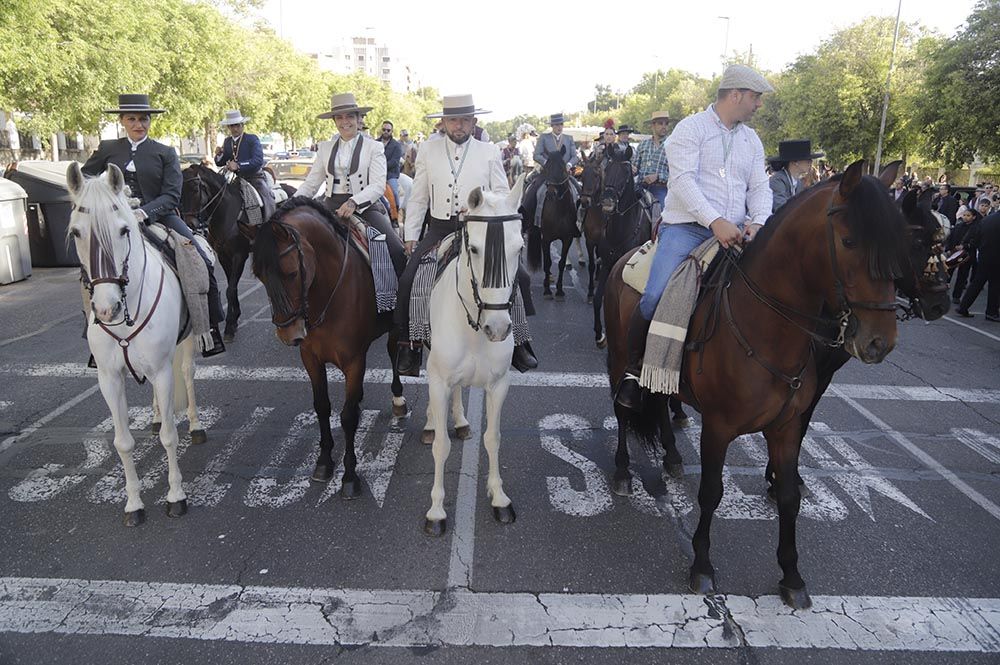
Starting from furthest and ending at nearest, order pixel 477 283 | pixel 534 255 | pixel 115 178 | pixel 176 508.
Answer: pixel 534 255 < pixel 176 508 < pixel 115 178 < pixel 477 283

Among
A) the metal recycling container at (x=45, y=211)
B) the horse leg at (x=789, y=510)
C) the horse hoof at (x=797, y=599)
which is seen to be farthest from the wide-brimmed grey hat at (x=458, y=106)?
the metal recycling container at (x=45, y=211)

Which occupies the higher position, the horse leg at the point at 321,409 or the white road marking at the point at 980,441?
the horse leg at the point at 321,409

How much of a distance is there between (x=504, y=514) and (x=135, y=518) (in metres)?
2.61

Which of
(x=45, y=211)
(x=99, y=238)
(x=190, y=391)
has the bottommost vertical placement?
(x=190, y=391)

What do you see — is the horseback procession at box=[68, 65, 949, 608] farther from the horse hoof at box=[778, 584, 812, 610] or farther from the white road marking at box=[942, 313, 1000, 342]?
the white road marking at box=[942, 313, 1000, 342]

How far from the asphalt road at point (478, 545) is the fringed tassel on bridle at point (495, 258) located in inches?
73.3

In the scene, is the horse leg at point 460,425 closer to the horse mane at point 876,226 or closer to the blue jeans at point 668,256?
the blue jeans at point 668,256

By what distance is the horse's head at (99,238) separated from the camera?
4156mm

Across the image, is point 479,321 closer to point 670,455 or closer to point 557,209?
point 670,455

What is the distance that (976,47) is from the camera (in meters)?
23.0

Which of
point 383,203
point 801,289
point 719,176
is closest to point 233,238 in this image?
point 383,203

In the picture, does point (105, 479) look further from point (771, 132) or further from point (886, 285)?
point (771, 132)

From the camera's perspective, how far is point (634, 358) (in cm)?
471

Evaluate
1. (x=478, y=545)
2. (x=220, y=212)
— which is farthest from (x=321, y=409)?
(x=220, y=212)
